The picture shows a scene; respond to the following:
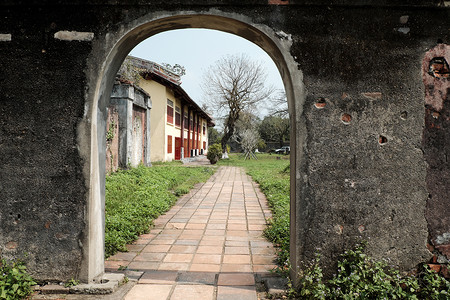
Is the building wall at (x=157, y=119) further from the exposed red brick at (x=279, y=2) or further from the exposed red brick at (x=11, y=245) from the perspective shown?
the exposed red brick at (x=279, y=2)

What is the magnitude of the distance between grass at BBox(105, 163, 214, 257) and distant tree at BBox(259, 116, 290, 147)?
132ft

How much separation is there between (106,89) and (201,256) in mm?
2379

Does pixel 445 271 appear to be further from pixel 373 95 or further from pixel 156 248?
pixel 156 248

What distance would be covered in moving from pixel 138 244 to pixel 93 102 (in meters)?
2.36

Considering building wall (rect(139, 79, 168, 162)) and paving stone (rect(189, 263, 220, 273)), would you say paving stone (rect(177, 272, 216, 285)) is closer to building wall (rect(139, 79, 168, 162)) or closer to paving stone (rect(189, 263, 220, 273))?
paving stone (rect(189, 263, 220, 273))

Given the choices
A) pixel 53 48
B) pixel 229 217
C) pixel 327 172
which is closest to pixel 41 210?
pixel 53 48

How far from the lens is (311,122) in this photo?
3125 mm

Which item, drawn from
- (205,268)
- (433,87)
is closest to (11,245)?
(205,268)

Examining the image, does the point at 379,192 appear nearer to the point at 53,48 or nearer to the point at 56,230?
the point at 56,230

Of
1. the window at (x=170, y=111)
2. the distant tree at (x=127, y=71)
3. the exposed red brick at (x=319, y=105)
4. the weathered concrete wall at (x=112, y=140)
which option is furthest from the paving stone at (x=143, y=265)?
the window at (x=170, y=111)

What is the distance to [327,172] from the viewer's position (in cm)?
313

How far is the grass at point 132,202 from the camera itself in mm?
4691

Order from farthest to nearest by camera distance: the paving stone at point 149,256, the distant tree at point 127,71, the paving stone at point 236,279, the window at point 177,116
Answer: the window at point 177,116 < the distant tree at point 127,71 < the paving stone at point 149,256 < the paving stone at point 236,279

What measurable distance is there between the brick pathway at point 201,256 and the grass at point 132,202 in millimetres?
184
